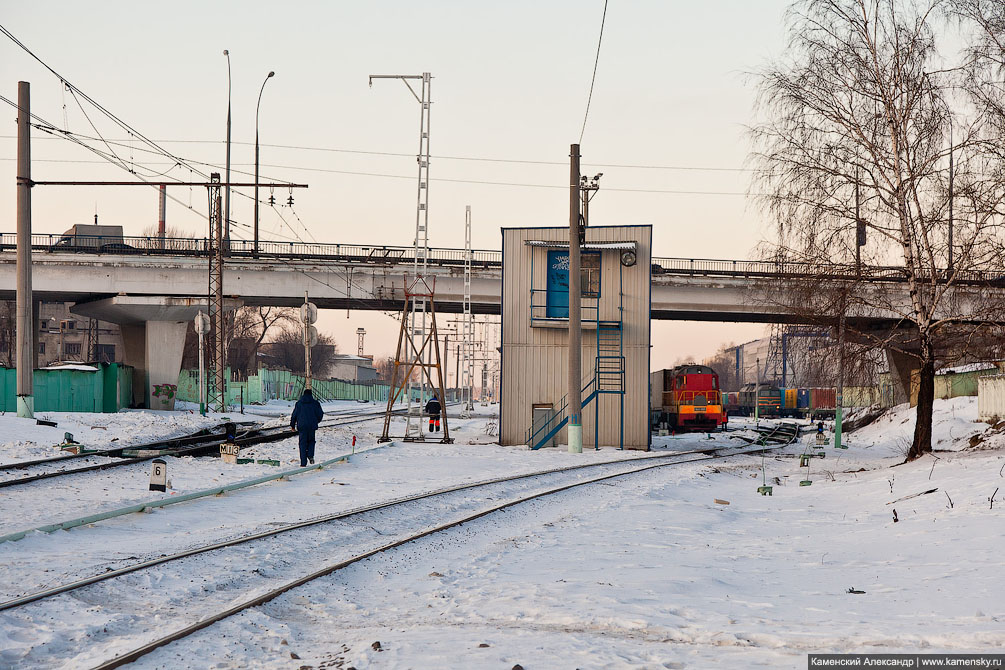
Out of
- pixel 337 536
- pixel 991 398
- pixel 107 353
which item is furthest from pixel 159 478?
pixel 107 353

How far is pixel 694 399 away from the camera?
3984cm

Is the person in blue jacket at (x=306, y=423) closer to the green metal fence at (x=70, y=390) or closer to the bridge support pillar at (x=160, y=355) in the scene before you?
the green metal fence at (x=70, y=390)

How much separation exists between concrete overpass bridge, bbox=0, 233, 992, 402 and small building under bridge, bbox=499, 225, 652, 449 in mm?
16132

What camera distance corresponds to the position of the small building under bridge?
96.4ft

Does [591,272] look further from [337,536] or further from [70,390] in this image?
[70,390]

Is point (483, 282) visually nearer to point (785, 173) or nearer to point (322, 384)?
point (785, 173)

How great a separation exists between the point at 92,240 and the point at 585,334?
109 feet

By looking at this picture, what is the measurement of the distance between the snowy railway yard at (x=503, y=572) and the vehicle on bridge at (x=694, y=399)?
22.1 metres

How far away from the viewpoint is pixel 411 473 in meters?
18.7

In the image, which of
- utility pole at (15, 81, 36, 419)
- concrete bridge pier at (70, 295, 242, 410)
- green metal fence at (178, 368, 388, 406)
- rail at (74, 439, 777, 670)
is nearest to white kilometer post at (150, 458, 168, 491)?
rail at (74, 439, 777, 670)

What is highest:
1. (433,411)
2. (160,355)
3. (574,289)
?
(574,289)

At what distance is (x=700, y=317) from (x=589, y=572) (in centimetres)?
4155

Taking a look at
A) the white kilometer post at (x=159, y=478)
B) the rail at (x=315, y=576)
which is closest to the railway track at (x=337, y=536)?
the rail at (x=315, y=576)

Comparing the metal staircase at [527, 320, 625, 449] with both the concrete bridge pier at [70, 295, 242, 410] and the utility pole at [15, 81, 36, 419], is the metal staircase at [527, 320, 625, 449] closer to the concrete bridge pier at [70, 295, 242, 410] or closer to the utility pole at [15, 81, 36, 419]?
the utility pole at [15, 81, 36, 419]
